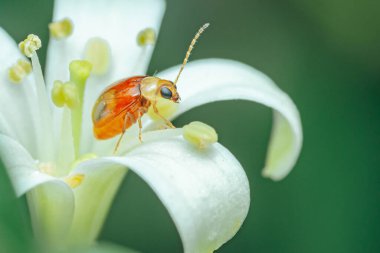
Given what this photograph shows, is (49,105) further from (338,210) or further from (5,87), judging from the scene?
(338,210)

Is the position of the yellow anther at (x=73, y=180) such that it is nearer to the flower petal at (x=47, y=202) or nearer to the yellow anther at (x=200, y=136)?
the flower petal at (x=47, y=202)

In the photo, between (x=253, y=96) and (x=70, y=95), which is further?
(x=253, y=96)

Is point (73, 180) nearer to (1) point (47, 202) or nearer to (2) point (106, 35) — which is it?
(1) point (47, 202)

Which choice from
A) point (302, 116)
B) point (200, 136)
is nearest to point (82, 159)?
point (200, 136)

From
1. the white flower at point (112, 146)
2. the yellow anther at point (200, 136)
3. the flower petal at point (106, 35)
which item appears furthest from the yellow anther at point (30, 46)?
the yellow anther at point (200, 136)

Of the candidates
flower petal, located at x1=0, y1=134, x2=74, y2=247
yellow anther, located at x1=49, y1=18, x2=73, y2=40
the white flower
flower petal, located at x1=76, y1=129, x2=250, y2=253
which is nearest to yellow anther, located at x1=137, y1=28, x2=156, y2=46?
the white flower
